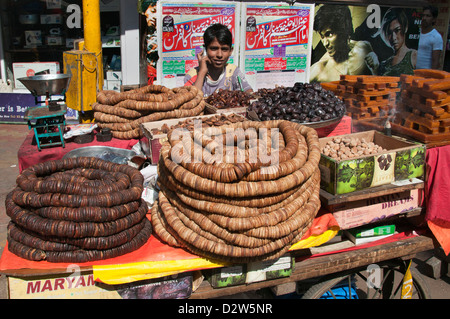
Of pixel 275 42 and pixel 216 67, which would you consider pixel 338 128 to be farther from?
pixel 275 42

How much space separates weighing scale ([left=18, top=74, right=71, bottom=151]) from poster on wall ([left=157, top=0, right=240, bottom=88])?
2775 millimetres

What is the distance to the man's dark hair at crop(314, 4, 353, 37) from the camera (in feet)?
23.3

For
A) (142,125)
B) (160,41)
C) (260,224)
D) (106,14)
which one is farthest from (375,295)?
(106,14)

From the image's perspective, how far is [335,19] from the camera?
7262mm

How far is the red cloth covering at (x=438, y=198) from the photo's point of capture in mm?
2854

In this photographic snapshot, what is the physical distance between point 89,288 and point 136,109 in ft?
5.60

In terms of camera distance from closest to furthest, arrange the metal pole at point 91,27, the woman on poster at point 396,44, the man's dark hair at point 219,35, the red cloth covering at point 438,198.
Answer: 1. the red cloth covering at point 438,198
2. the man's dark hair at point 219,35
3. the metal pole at point 91,27
4. the woman on poster at point 396,44

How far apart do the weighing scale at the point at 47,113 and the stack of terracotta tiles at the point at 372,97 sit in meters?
2.62

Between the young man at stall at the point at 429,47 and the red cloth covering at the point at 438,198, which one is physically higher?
the young man at stall at the point at 429,47

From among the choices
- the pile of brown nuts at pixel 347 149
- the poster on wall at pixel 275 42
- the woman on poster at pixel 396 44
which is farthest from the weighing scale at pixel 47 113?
the woman on poster at pixel 396 44

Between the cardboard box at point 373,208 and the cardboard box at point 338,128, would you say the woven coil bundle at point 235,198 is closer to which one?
the cardboard box at point 373,208

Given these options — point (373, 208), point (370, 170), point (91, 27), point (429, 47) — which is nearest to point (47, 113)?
point (370, 170)

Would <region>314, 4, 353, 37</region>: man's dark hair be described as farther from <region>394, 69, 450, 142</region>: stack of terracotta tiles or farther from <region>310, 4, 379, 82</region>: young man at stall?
<region>394, 69, 450, 142</region>: stack of terracotta tiles

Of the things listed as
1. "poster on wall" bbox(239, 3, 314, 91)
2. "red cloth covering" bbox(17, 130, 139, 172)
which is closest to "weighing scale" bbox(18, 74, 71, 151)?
"red cloth covering" bbox(17, 130, 139, 172)
